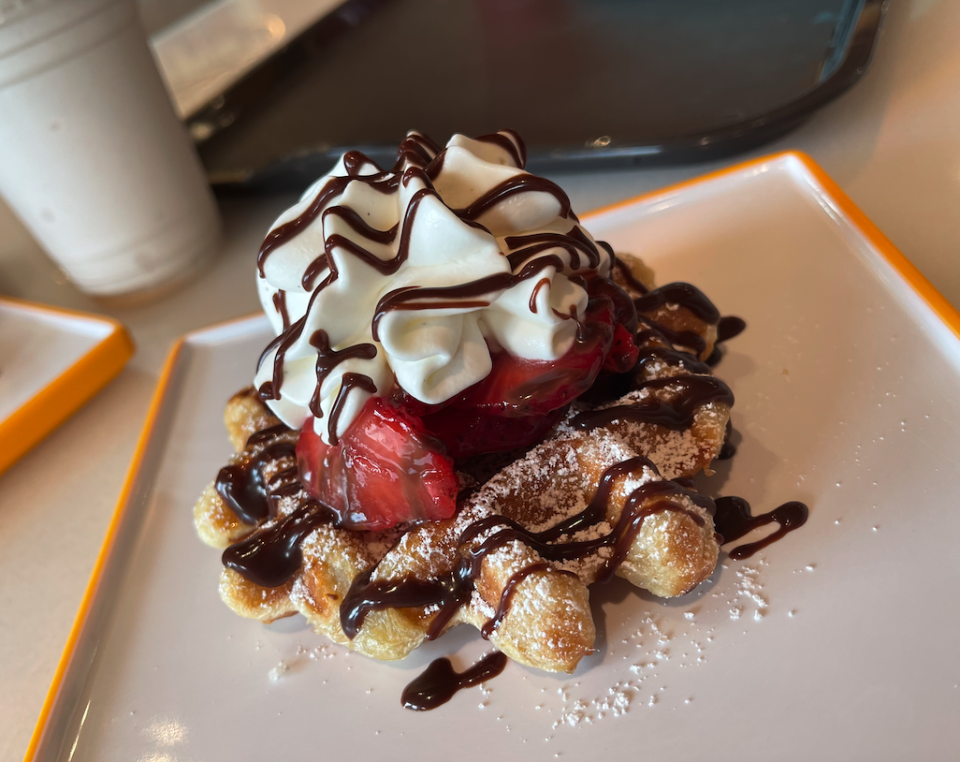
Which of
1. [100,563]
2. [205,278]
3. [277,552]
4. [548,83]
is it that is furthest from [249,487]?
[548,83]

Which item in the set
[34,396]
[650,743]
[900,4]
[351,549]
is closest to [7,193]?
[34,396]

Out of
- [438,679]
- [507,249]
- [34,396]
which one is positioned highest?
[507,249]

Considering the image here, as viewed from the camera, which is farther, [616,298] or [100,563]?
[100,563]

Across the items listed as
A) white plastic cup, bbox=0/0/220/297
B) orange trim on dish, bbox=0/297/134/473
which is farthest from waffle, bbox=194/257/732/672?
white plastic cup, bbox=0/0/220/297

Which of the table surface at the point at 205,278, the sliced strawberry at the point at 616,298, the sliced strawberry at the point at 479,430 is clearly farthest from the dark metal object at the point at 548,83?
the sliced strawberry at the point at 479,430

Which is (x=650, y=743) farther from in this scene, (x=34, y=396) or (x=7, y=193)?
(x=7, y=193)

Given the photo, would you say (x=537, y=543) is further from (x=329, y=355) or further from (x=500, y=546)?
(x=329, y=355)
